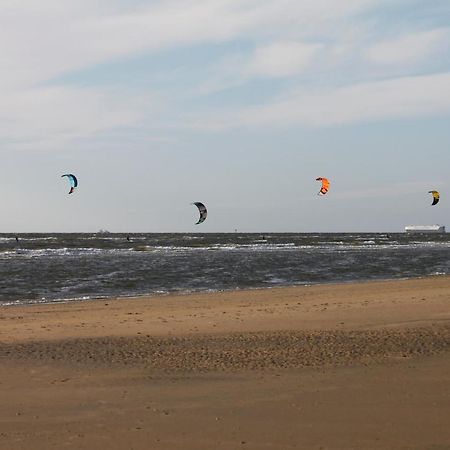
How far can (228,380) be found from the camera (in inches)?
319

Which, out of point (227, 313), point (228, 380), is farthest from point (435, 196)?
point (228, 380)

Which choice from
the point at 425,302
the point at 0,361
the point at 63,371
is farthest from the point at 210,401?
the point at 425,302

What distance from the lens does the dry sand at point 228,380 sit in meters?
5.98

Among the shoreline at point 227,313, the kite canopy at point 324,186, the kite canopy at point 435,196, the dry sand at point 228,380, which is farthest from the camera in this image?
the kite canopy at point 435,196

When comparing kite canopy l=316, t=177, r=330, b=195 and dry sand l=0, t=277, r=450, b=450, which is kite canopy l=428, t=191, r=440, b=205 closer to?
kite canopy l=316, t=177, r=330, b=195

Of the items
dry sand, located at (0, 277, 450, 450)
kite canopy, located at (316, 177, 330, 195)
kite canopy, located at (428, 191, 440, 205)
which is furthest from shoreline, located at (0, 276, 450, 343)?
kite canopy, located at (428, 191, 440, 205)

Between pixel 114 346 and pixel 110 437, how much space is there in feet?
15.5

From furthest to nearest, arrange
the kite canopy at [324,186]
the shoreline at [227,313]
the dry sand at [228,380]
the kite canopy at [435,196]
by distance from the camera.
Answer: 1. the kite canopy at [435,196]
2. the kite canopy at [324,186]
3. the shoreline at [227,313]
4. the dry sand at [228,380]

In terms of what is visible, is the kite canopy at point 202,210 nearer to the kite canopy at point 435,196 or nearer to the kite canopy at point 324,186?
the kite canopy at point 324,186

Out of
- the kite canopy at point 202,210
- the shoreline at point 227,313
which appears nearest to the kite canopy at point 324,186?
the kite canopy at point 202,210

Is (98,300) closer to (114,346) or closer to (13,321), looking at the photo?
(13,321)

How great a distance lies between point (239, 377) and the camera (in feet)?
27.1

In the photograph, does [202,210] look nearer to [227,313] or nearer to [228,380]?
[227,313]

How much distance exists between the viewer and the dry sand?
598 centimetres
